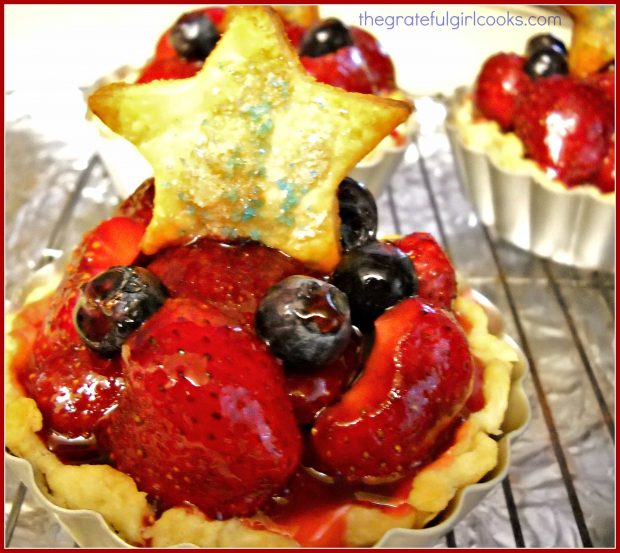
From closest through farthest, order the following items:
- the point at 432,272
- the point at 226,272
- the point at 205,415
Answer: the point at 205,415
the point at 226,272
the point at 432,272

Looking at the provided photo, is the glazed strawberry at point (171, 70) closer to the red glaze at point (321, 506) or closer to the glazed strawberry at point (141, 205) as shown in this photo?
the glazed strawberry at point (141, 205)

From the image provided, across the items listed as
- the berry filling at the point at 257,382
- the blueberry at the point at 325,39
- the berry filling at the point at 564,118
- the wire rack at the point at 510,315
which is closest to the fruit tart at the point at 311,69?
the blueberry at the point at 325,39

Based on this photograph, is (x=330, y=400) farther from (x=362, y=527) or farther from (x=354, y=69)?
(x=354, y=69)

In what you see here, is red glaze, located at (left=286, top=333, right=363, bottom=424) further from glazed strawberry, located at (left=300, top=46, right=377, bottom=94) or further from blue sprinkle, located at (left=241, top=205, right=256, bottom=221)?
glazed strawberry, located at (left=300, top=46, right=377, bottom=94)

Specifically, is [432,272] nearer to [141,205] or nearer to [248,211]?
[248,211]

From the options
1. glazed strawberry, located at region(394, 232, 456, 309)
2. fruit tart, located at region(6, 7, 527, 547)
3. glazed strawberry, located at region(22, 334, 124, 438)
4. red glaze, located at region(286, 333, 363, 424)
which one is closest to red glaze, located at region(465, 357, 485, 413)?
fruit tart, located at region(6, 7, 527, 547)

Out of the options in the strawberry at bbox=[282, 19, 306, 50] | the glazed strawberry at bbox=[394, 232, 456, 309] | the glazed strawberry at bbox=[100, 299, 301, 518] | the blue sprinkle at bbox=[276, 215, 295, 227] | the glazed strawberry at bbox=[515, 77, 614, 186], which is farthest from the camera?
the strawberry at bbox=[282, 19, 306, 50]

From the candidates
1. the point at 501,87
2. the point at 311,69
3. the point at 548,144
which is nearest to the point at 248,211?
the point at 311,69
